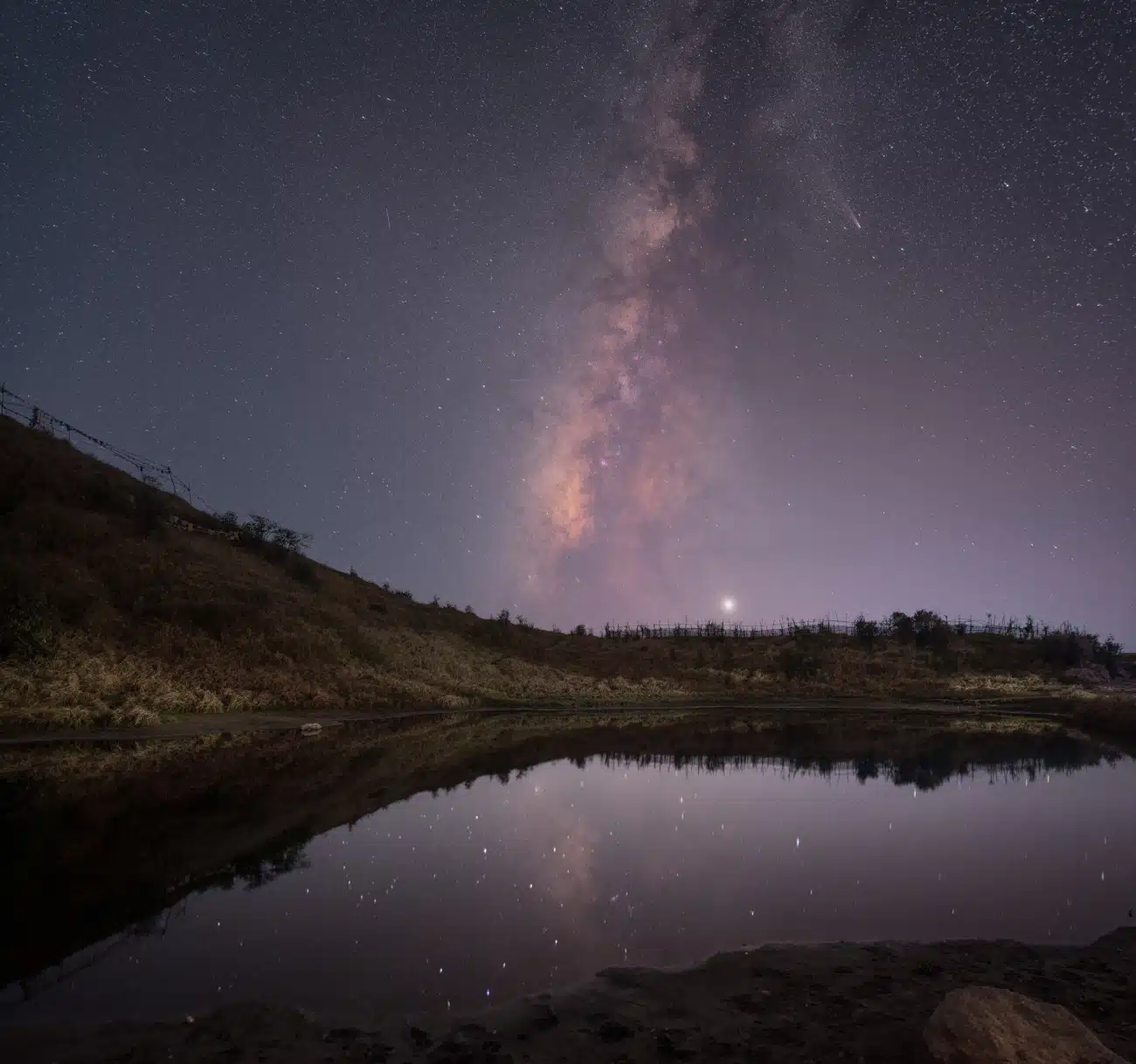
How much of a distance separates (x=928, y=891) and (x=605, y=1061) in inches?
331

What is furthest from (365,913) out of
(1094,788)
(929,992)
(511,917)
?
(1094,788)

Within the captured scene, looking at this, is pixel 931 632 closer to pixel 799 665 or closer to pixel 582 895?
pixel 799 665

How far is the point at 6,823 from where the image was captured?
1517 cm

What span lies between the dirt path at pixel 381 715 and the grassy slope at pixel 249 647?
1235 mm

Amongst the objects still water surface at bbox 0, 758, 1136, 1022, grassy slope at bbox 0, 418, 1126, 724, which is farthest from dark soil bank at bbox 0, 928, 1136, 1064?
grassy slope at bbox 0, 418, 1126, 724

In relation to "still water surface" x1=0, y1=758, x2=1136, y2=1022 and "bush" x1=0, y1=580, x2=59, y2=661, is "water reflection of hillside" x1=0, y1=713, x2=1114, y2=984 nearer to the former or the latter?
"still water surface" x1=0, y1=758, x2=1136, y2=1022

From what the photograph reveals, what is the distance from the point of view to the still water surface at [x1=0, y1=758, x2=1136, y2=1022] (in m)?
8.73

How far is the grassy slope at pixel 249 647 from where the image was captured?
33.5 meters

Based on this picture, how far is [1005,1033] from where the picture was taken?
6152 mm

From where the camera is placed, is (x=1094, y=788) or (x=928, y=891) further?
(x=1094, y=788)

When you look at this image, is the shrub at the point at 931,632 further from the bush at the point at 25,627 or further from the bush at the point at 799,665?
the bush at the point at 25,627

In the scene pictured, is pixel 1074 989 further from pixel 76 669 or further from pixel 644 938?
pixel 76 669

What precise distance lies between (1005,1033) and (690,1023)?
2.90 metres

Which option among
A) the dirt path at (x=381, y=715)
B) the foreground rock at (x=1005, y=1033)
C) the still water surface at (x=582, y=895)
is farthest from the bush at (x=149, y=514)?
the foreground rock at (x=1005, y=1033)
